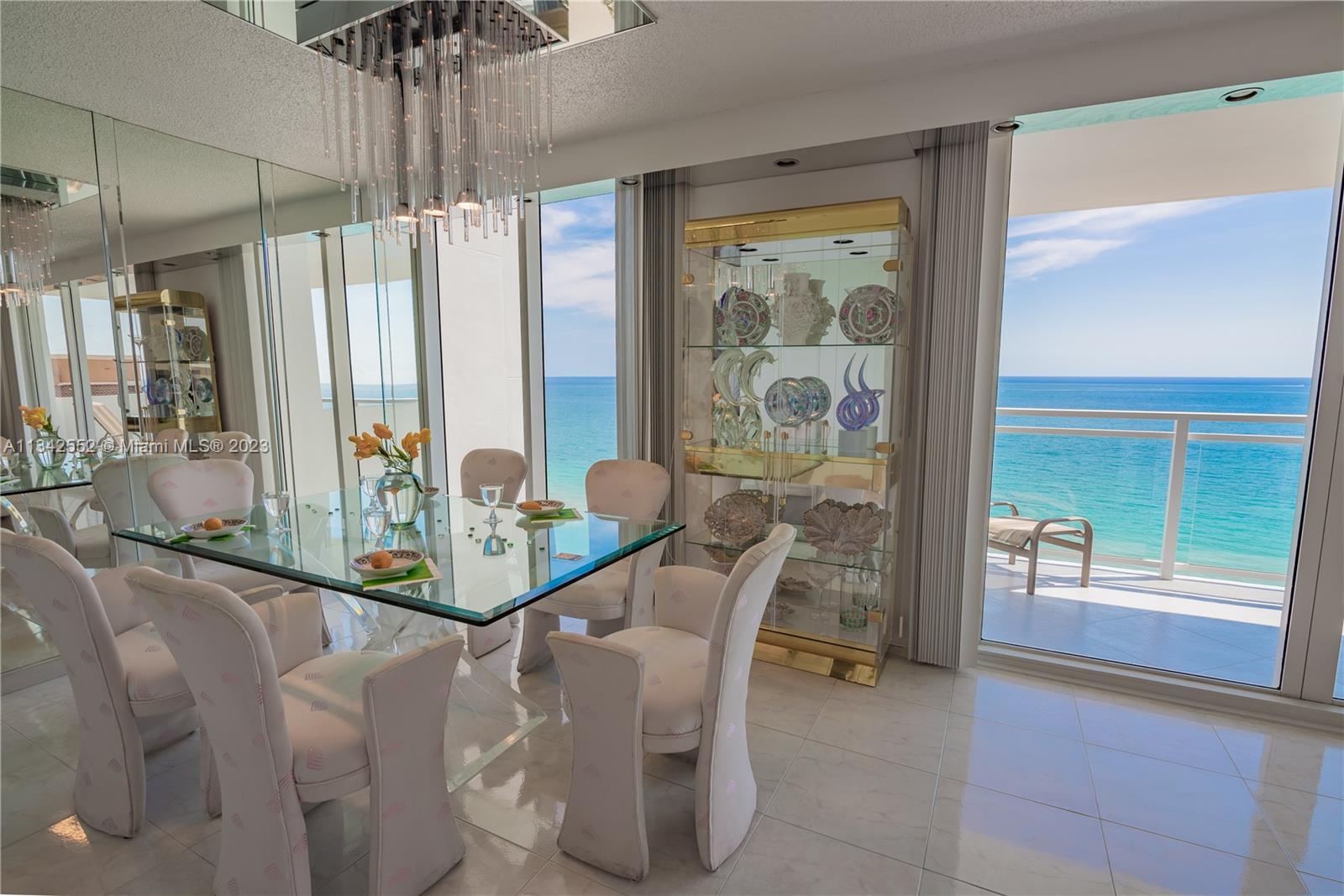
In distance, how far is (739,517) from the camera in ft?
11.0

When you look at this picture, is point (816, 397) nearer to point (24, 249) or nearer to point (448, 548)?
point (448, 548)

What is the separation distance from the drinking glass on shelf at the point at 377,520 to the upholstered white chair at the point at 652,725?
1148 mm

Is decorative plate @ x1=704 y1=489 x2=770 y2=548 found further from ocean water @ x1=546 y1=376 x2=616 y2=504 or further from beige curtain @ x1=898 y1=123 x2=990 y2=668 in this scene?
ocean water @ x1=546 y1=376 x2=616 y2=504

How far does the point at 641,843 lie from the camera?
1.68m

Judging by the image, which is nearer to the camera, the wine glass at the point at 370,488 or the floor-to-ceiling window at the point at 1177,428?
the wine glass at the point at 370,488

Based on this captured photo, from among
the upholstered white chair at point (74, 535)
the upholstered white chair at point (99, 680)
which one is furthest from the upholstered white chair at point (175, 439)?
the upholstered white chair at point (99, 680)

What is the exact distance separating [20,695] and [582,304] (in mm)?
16600

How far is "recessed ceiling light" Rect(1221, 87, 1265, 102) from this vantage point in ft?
7.36

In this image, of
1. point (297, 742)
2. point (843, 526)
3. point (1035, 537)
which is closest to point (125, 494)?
point (297, 742)

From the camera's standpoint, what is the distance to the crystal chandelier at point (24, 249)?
2.74 meters

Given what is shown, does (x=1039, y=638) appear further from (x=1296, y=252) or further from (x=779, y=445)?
(x=1296, y=252)

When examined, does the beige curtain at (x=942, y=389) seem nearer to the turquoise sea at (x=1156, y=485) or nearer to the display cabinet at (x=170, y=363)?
the turquoise sea at (x=1156, y=485)

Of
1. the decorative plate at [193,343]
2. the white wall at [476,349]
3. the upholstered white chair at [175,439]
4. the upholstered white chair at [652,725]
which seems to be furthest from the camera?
the white wall at [476,349]

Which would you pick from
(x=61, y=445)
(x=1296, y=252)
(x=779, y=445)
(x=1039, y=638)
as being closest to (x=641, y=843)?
(x=779, y=445)
